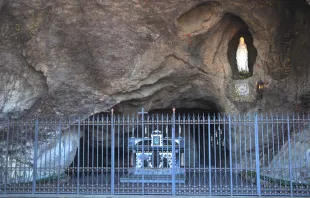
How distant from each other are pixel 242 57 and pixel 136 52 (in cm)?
406

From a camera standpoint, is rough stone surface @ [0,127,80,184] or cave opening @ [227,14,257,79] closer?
rough stone surface @ [0,127,80,184]

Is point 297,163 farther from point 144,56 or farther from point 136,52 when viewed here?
point 136,52

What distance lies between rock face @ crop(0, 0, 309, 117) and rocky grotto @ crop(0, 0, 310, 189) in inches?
1.2

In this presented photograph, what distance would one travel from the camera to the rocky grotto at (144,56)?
1136cm

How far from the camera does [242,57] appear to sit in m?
13.6

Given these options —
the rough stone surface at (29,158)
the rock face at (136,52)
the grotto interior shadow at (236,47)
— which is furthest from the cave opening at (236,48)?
the rough stone surface at (29,158)

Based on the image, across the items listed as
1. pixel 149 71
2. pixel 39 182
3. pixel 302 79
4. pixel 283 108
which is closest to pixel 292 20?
pixel 302 79

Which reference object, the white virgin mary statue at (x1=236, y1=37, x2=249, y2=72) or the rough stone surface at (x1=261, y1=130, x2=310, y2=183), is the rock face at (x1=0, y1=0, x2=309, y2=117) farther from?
the rough stone surface at (x1=261, y1=130, x2=310, y2=183)

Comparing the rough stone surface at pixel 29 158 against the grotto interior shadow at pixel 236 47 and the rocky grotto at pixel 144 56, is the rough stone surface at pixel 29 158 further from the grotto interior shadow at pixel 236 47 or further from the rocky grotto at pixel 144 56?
the grotto interior shadow at pixel 236 47

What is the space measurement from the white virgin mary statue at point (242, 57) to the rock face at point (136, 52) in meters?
0.37

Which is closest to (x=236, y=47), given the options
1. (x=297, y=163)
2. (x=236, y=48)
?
(x=236, y=48)

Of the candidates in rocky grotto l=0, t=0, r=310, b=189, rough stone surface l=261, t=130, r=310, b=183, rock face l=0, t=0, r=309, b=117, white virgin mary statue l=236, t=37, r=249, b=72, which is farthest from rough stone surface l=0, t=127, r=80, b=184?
white virgin mary statue l=236, t=37, r=249, b=72

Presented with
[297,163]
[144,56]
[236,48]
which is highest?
[236,48]

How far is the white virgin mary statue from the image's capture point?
13586mm
